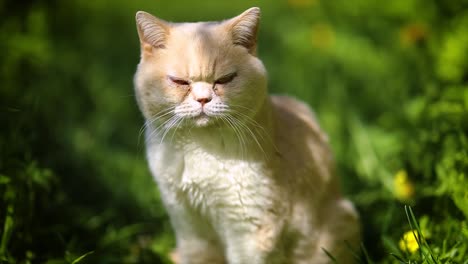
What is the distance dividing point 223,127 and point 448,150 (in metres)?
1.19

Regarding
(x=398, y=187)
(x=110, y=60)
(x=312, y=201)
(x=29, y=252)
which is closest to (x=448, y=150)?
(x=398, y=187)

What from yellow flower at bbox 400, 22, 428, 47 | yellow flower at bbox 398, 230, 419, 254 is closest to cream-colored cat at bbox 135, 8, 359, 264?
yellow flower at bbox 398, 230, 419, 254

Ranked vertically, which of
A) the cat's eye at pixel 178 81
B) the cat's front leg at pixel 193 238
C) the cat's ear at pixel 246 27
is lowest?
the cat's front leg at pixel 193 238

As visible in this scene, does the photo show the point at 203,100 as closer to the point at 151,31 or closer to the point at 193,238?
the point at 151,31

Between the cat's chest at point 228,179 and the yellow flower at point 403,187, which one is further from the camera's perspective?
the yellow flower at point 403,187

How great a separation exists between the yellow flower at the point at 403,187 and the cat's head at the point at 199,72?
1084 mm

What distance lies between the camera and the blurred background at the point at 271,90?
7.77 feet

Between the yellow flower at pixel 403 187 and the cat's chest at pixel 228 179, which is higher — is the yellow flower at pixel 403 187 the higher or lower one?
the lower one

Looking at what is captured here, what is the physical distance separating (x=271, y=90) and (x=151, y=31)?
7.13 ft

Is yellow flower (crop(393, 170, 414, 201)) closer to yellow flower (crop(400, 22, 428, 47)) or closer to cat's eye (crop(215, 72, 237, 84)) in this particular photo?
yellow flower (crop(400, 22, 428, 47))

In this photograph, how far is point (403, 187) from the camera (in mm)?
2715

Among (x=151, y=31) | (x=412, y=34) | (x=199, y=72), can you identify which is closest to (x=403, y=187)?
(x=412, y=34)

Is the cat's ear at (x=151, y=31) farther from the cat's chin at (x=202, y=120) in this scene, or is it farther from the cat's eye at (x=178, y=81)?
the cat's chin at (x=202, y=120)

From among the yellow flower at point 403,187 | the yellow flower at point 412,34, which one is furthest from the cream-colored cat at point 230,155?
the yellow flower at point 412,34
